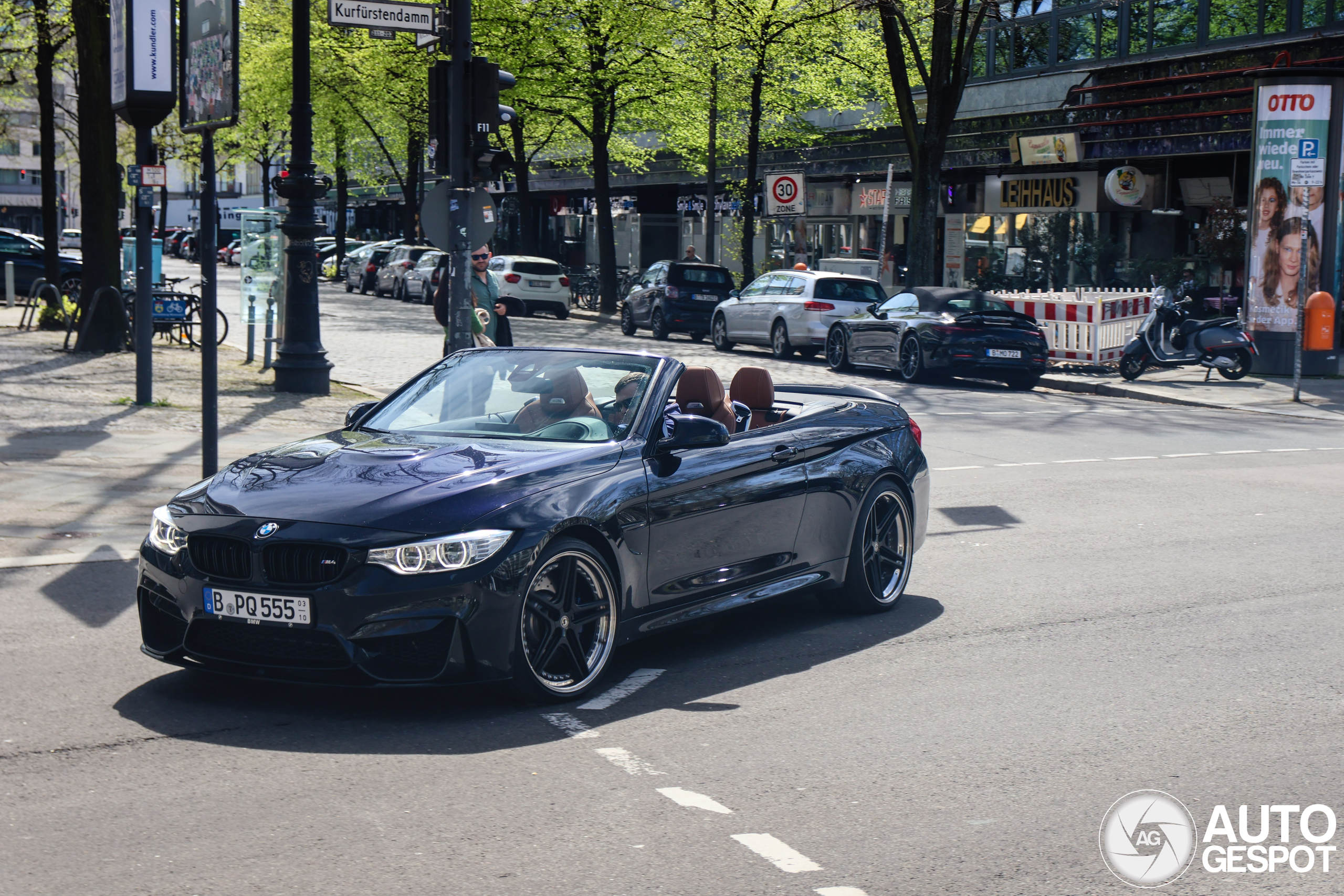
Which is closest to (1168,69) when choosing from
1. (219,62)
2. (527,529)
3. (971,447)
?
(971,447)

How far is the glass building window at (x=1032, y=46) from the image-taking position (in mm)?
34906

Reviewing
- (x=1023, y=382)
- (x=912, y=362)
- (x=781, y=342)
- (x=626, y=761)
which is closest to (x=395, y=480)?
(x=626, y=761)

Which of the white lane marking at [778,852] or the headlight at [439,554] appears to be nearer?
the white lane marking at [778,852]

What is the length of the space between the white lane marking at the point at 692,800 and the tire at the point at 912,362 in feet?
61.1

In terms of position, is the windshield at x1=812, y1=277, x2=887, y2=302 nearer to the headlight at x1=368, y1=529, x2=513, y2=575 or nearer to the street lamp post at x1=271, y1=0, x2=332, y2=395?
the street lamp post at x1=271, y1=0, x2=332, y2=395

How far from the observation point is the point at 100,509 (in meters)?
10.5

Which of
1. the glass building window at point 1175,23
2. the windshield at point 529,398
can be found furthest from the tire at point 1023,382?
the windshield at point 529,398

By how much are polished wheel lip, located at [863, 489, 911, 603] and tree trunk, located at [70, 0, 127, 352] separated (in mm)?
15219

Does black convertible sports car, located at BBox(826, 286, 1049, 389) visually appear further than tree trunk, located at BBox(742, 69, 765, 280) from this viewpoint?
No

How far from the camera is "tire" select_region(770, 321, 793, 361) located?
90.1ft

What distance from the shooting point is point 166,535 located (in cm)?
598

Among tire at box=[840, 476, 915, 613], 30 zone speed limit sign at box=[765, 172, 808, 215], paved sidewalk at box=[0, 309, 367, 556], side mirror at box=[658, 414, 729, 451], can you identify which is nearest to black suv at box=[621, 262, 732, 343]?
30 zone speed limit sign at box=[765, 172, 808, 215]

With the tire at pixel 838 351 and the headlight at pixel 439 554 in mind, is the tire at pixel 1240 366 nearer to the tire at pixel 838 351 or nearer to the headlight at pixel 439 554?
the tire at pixel 838 351

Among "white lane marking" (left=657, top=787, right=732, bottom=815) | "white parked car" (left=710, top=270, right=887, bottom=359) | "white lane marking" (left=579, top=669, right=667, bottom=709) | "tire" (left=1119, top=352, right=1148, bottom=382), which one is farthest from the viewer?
"white parked car" (left=710, top=270, right=887, bottom=359)
